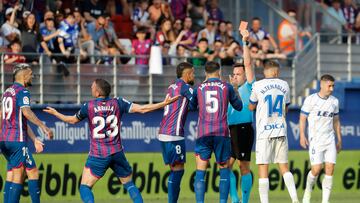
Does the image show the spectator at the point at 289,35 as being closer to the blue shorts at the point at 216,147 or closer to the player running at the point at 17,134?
the blue shorts at the point at 216,147

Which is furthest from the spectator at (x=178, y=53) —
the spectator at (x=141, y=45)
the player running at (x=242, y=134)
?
the player running at (x=242, y=134)

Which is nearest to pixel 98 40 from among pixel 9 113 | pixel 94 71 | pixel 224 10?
pixel 94 71

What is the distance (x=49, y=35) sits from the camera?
24438mm

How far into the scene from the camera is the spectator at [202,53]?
83.5 feet

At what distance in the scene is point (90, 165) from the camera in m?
17.0

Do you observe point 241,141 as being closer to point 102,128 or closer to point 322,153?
point 322,153

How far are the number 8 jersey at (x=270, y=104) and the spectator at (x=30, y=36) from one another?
24.2ft

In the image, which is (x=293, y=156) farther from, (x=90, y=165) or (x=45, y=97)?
(x=90, y=165)

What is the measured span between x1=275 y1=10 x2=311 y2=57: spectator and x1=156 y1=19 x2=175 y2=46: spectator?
3.15 m

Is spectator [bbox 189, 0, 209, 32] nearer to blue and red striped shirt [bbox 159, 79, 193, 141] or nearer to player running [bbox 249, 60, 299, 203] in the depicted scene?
blue and red striped shirt [bbox 159, 79, 193, 141]

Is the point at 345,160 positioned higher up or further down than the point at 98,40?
further down

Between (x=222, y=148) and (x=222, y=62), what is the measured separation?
7795 millimetres

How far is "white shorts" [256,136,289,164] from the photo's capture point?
59.0ft

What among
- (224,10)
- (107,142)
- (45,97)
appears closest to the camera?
(107,142)
